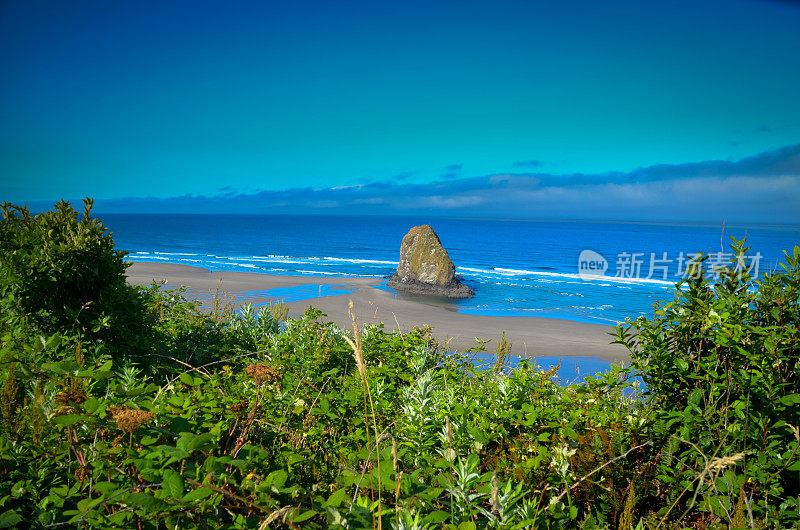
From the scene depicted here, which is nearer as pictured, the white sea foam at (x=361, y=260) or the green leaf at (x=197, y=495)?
the green leaf at (x=197, y=495)

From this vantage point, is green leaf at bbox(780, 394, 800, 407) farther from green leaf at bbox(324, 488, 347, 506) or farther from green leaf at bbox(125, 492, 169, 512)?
green leaf at bbox(125, 492, 169, 512)

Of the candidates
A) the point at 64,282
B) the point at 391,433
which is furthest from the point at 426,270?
the point at 391,433

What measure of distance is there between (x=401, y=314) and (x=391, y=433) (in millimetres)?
20572

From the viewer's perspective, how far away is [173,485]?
1.49 m

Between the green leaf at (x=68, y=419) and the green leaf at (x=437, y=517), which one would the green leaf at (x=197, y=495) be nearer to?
the green leaf at (x=68, y=419)

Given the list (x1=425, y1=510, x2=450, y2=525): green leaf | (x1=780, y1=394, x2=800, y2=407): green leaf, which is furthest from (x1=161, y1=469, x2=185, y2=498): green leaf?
(x1=780, y1=394, x2=800, y2=407): green leaf

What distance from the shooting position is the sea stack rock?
103 ft

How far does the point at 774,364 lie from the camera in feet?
8.67

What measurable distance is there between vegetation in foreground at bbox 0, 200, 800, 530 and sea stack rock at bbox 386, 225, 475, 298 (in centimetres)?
2719

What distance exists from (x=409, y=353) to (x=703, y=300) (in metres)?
2.84

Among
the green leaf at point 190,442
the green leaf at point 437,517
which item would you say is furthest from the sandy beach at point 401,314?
the green leaf at point 437,517

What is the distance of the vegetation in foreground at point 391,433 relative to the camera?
169 cm

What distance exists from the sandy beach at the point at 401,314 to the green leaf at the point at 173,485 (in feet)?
30.7

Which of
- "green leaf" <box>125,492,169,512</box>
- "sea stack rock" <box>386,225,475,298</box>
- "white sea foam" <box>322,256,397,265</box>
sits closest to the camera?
"green leaf" <box>125,492,169,512</box>
